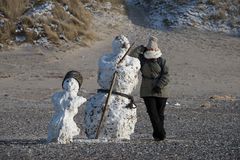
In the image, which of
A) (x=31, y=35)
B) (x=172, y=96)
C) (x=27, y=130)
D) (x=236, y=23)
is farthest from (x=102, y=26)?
(x=27, y=130)

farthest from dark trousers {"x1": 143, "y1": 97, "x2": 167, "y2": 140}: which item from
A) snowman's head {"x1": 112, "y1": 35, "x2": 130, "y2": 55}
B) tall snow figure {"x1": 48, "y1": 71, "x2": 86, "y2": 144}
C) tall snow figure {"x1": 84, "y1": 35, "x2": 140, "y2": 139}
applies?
tall snow figure {"x1": 48, "y1": 71, "x2": 86, "y2": 144}

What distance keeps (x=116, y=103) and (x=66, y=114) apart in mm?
715

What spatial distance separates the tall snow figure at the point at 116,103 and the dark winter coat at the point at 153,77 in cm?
13

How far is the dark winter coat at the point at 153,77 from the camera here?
11031mm

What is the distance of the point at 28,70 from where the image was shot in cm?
2695

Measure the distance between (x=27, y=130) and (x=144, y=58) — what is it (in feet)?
12.6

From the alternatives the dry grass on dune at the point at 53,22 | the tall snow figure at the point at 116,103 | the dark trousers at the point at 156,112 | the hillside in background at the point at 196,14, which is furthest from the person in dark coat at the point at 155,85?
the hillside in background at the point at 196,14

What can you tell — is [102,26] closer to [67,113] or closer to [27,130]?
[27,130]

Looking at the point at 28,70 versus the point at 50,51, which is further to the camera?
the point at 50,51

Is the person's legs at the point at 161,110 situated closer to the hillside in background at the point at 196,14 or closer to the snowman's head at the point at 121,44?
the snowman's head at the point at 121,44

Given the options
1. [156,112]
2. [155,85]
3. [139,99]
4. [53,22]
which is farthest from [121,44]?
[53,22]

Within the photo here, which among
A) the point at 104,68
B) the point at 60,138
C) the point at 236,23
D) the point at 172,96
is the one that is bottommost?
the point at 236,23

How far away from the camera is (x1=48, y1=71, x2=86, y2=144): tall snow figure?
10.8m

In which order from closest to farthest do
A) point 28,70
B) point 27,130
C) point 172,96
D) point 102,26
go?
point 27,130 < point 172,96 < point 28,70 < point 102,26
